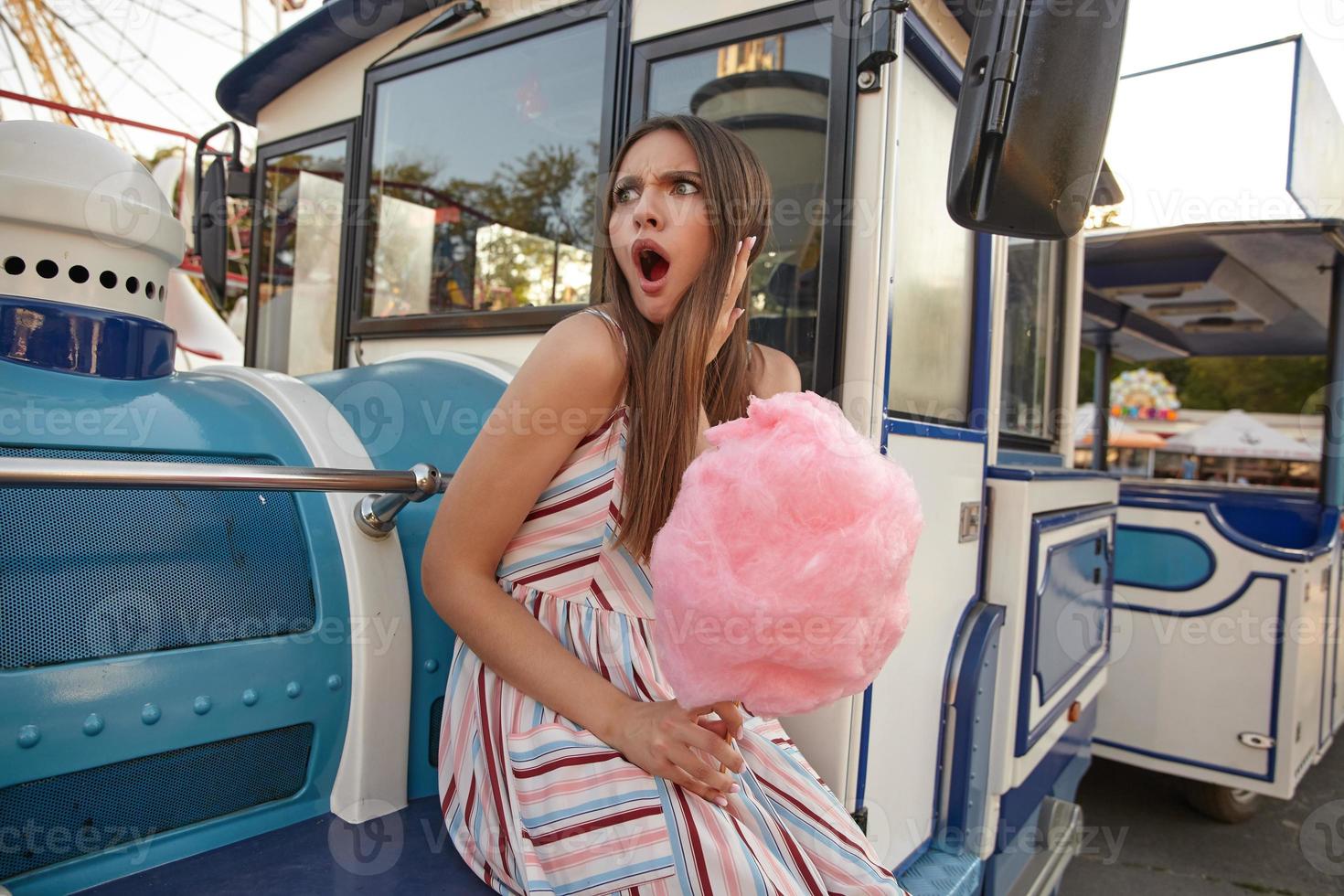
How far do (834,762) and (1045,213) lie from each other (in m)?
1.07

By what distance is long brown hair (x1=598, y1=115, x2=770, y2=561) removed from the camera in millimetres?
1233

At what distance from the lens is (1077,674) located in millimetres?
2840

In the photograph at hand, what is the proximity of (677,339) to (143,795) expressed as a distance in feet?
3.12

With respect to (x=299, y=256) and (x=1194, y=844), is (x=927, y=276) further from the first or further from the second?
(x=1194, y=844)

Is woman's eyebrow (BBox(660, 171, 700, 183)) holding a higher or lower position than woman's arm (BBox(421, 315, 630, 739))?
higher

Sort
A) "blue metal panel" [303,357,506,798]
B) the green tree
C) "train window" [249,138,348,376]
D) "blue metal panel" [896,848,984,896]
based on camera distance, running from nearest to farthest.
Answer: "blue metal panel" [303,357,506,798]
"blue metal panel" [896,848,984,896]
"train window" [249,138,348,376]
the green tree

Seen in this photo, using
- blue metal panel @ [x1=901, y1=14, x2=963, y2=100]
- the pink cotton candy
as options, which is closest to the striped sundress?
the pink cotton candy

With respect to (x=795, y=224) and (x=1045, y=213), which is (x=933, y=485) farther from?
(x=1045, y=213)

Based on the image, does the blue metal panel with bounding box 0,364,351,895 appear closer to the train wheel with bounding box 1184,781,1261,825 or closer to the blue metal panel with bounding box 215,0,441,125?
the blue metal panel with bounding box 215,0,441,125

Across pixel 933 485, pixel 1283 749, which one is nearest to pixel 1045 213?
pixel 933 485

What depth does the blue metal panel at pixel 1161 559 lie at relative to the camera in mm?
3650

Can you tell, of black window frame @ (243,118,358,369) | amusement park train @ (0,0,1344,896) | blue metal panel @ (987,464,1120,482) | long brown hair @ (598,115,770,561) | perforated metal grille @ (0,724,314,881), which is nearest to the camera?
perforated metal grille @ (0,724,314,881)

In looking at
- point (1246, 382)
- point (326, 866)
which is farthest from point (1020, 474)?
point (1246, 382)

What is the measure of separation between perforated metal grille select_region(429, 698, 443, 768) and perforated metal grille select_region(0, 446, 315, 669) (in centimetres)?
28
